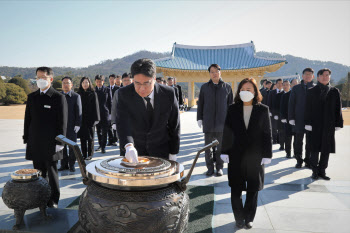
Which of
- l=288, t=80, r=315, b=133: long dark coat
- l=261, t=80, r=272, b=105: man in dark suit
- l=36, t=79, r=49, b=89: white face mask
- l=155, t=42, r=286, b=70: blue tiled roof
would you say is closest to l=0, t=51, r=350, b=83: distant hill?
l=155, t=42, r=286, b=70: blue tiled roof

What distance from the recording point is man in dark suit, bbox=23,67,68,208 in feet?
10.5

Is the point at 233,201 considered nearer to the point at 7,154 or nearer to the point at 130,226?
the point at 130,226

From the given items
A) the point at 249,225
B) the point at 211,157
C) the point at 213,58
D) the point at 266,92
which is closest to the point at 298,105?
the point at 211,157

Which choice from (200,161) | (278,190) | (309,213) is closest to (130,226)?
(309,213)

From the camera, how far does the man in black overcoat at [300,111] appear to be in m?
5.53

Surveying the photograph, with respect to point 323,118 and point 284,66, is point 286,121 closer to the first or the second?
point 323,118

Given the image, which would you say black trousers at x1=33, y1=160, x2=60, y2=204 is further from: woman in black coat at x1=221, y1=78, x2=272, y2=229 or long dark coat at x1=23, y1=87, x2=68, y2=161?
woman in black coat at x1=221, y1=78, x2=272, y2=229

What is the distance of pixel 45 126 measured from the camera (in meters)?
3.21

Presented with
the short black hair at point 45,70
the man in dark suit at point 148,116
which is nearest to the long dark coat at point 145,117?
the man in dark suit at point 148,116

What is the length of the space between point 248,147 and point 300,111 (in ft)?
10.9

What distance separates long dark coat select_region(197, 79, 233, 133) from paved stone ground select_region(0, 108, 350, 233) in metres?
0.99

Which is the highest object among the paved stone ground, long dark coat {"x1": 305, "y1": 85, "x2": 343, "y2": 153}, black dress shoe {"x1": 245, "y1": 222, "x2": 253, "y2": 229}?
long dark coat {"x1": 305, "y1": 85, "x2": 343, "y2": 153}

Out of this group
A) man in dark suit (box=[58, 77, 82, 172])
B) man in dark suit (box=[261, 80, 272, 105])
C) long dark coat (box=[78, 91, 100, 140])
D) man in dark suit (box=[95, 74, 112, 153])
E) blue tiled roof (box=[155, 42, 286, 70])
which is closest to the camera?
man in dark suit (box=[58, 77, 82, 172])

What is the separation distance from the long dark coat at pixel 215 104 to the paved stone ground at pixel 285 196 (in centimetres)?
99
